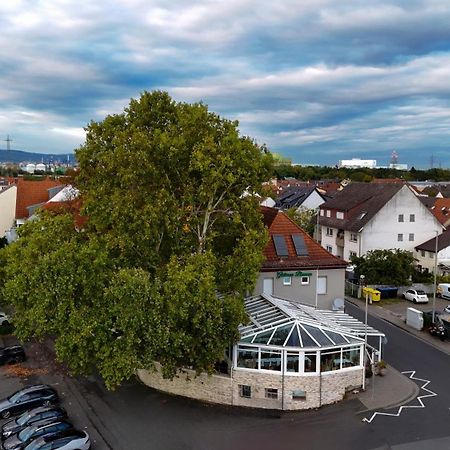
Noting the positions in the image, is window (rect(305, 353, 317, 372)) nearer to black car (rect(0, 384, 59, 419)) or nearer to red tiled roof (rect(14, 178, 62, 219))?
black car (rect(0, 384, 59, 419))

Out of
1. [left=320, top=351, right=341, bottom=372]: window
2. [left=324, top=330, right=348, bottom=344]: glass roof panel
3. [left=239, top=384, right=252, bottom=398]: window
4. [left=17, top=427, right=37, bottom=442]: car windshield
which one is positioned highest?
[left=324, top=330, right=348, bottom=344]: glass roof panel

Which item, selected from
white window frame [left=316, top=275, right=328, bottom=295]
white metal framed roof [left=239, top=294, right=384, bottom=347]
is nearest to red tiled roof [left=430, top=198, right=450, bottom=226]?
white window frame [left=316, top=275, right=328, bottom=295]

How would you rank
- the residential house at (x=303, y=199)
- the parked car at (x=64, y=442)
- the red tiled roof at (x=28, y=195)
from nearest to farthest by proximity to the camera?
the parked car at (x=64, y=442) → the red tiled roof at (x=28, y=195) → the residential house at (x=303, y=199)

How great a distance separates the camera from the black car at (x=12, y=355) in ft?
101

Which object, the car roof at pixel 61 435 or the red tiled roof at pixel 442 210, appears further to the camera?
the red tiled roof at pixel 442 210

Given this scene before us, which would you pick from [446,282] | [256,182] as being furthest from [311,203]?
[256,182]

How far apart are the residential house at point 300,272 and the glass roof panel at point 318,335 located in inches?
346

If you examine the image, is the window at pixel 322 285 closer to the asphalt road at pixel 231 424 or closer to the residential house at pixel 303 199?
the asphalt road at pixel 231 424

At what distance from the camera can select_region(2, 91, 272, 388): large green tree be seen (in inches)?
818

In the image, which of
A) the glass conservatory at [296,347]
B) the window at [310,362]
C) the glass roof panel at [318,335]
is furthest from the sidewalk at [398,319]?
the window at [310,362]

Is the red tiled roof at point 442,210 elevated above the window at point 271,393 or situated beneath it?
elevated above

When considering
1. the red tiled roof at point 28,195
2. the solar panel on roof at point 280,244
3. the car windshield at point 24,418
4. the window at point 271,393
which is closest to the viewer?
the car windshield at point 24,418

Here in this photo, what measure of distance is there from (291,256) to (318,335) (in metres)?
10.3

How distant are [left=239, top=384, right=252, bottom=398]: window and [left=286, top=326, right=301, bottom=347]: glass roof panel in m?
2.86
